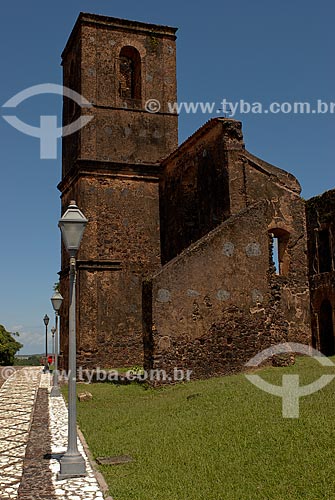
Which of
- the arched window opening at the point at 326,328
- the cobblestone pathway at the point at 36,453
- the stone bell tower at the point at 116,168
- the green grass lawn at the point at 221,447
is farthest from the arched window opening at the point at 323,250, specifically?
the green grass lawn at the point at 221,447

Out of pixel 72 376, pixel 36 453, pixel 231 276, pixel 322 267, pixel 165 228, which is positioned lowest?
pixel 36 453

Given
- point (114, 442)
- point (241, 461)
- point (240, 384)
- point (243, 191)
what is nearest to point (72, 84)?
point (243, 191)

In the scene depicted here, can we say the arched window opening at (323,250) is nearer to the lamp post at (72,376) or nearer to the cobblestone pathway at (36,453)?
the cobblestone pathway at (36,453)

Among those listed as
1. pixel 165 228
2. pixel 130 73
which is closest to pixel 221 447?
pixel 165 228

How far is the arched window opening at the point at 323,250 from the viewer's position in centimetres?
2716

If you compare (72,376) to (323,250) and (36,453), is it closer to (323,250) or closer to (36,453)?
(36,453)

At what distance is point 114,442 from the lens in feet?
26.5

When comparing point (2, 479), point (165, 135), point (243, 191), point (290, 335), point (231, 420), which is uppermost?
point (165, 135)

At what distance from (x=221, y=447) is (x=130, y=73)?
702 inches

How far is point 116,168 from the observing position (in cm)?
1973

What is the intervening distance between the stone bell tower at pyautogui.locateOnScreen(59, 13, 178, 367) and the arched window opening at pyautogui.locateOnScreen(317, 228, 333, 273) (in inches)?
399

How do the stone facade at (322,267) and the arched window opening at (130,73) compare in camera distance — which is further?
the stone facade at (322,267)

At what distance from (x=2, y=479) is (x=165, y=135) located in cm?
1596

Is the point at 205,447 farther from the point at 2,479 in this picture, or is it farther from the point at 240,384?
the point at 240,384
